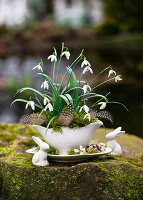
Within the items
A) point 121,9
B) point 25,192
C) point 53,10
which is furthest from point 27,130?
point 53,10

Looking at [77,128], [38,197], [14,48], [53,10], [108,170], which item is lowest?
[38,197]

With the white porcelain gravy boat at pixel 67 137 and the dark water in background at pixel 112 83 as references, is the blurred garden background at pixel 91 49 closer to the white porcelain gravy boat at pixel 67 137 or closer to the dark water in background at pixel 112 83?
the dark water in background at pixel 112 83

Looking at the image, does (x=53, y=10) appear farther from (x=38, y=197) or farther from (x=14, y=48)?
(x=38, y=197)

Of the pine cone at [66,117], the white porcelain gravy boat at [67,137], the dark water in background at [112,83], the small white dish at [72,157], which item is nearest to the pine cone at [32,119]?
the white porcelain gravy boat at [67,137]

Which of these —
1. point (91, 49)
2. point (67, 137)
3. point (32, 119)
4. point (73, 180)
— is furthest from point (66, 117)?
point (91, 49)

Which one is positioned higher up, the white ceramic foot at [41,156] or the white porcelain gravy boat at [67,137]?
the white porcelain gravy boat at [67,137]

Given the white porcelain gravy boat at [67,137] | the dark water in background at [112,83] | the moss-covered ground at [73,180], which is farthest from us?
the dark water in background at [112,83]

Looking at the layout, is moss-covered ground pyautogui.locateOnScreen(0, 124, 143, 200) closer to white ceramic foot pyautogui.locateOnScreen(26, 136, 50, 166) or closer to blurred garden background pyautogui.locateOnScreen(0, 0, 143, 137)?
white ceramic foot pyautogui.locateOnScreen(26, 136, 50, 166)

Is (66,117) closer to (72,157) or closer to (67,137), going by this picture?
(67,137)
